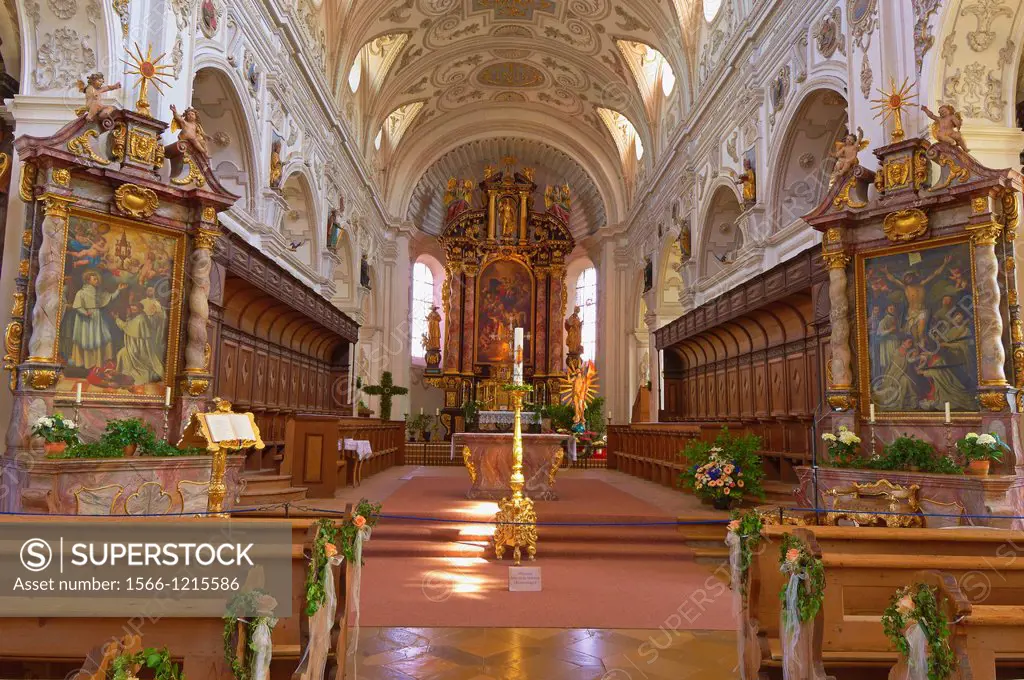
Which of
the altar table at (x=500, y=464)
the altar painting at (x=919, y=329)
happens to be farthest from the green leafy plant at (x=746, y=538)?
the altar table at (x=500, y=464)

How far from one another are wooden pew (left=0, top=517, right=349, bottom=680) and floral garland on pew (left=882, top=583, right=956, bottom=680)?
96.2 inches

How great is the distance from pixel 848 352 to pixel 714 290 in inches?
272

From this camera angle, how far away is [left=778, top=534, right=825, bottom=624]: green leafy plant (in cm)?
302

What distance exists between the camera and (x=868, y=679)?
3.57 meters

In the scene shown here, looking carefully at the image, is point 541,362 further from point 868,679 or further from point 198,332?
point 868,679

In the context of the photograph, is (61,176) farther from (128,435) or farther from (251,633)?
(251,633)

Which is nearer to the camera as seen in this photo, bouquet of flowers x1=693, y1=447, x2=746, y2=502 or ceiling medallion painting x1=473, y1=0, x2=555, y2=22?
bouquet of flowers x1=693, y1=447, x2=746, y2=502

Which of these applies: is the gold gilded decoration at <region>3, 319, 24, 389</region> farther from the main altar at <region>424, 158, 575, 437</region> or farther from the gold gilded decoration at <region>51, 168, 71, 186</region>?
the main altar at <region>424, 158, 575, 437</region>

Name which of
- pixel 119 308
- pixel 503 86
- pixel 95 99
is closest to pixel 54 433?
pixel 119 308

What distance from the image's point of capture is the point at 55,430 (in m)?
6.21

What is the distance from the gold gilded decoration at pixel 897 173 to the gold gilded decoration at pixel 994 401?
2.32m

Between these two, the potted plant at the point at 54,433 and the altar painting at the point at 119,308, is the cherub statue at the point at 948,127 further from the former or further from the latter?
the potted plant at the point at 54,433

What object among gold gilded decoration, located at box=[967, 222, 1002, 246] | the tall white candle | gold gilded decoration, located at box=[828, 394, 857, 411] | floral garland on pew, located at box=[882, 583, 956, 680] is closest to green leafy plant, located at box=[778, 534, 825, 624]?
floral garland on pew, located at box=[882, 583, 956, 680]

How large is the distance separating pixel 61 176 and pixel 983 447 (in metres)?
8.89
